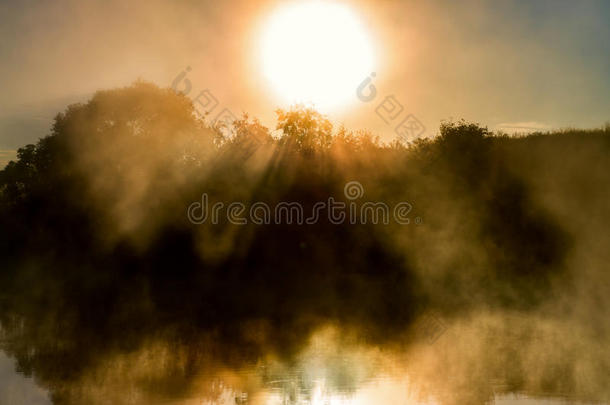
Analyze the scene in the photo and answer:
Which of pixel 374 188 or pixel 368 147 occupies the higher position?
pixel 368 147

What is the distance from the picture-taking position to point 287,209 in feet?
98.7

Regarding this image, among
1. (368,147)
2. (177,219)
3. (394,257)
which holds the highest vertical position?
(368,147)

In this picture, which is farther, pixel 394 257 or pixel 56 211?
pixel 56 211

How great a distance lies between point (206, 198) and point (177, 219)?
5.20ft

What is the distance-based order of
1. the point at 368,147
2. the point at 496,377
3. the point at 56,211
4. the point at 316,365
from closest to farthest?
the point at 496,377
the point at 316,365
the point at 368,147
the point at 56,211

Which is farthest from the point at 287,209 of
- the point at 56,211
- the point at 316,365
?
the point at 316,365

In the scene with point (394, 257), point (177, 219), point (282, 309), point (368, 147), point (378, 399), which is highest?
point (368, 147)

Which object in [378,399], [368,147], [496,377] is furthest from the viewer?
[368,147]

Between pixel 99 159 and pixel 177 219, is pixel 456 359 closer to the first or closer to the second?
pixel 177 219

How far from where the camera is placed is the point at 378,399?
32.0ft

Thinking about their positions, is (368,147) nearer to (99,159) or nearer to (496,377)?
(99,159)

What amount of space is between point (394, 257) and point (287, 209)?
17.9 feet

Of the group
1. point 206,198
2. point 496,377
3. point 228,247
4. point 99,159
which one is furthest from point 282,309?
point 99,159

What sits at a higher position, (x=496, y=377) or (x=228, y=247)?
(x=228, y=247)
